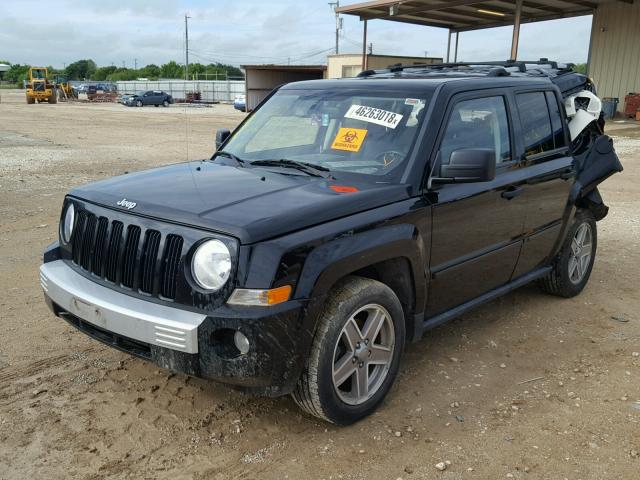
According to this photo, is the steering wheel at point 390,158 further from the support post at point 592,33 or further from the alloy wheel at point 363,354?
the support post at point 592,33

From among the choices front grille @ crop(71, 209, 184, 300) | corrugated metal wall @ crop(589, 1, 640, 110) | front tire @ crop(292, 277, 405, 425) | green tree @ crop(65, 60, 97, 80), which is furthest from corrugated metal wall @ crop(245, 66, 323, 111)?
green tree @ crop(65, 60, 97, 80)

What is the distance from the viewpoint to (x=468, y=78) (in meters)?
4.09

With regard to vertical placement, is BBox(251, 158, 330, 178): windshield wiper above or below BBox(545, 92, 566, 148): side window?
below

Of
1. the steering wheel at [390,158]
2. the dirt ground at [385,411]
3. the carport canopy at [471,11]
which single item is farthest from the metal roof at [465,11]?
the steering wheel at [390,158]

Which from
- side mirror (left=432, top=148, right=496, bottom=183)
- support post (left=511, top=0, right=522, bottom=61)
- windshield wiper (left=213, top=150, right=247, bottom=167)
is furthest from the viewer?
support post (left=511, top=0, right=522, bottom=61)

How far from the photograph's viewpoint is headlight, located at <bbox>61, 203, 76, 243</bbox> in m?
3.48

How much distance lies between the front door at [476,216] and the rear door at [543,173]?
17 cm

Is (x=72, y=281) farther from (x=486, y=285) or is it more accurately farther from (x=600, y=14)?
(x=600, y=14)

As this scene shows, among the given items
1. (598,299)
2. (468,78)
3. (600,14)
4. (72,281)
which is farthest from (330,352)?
(600,14)

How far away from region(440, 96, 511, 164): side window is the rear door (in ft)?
0.80

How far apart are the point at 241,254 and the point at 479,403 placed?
5.88 feet

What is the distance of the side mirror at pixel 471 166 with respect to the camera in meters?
3.35

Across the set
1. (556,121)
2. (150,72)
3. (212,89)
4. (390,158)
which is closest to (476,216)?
(390,158)

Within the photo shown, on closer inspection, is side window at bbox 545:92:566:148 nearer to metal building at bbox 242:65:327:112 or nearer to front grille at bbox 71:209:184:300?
front grille at bbox 71:209:184:300
